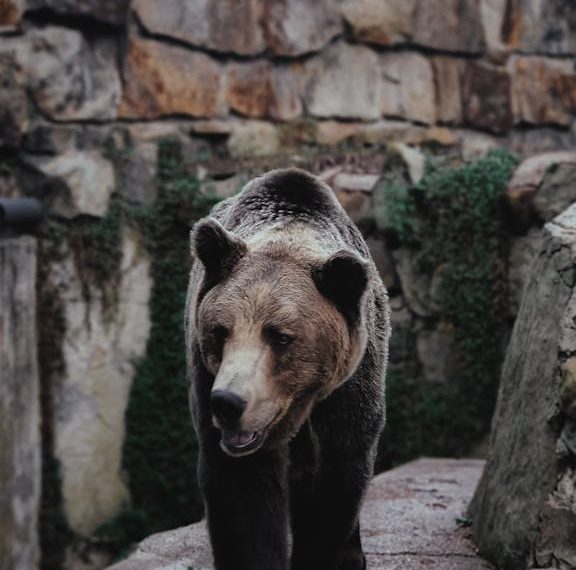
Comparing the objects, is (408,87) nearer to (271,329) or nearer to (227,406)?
(271,329)

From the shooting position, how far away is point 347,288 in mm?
2982

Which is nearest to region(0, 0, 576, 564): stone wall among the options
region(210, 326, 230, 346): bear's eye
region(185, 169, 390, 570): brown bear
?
region(185, 169, 390, 570): brown bear

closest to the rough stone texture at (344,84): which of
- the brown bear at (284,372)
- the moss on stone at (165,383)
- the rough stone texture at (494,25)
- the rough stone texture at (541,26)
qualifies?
the rough stone texture at (494,25)

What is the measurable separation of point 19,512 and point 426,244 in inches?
125

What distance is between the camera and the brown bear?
2828 mm

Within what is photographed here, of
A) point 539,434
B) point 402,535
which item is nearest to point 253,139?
point 402,535

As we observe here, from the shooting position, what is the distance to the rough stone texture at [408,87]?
782cm

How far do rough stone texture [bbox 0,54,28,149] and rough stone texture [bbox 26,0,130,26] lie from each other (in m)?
0.37

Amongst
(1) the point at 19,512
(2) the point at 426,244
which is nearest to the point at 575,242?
(2) the point at 426,244

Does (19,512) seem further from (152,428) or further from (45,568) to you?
(152,428)

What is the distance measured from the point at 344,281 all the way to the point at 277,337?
27 centimetres

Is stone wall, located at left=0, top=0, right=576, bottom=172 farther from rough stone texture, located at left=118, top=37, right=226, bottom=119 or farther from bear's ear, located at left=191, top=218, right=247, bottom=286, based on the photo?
bear's ear, located at left=191, top=218, right=247, bottom=286

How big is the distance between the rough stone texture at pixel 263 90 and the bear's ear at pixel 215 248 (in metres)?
4.25

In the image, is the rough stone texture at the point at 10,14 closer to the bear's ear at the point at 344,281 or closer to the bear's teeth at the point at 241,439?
the bear's ear at the point at 344,281
